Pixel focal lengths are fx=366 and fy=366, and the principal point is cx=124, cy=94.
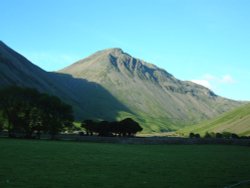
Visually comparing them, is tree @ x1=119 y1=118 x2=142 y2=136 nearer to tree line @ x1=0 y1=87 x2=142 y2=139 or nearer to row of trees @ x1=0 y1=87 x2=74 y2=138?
tree line @ x1=0 y1=87 x2=142 y2=139

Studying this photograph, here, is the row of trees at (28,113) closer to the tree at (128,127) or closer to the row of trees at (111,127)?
the row of trees at (111,127)

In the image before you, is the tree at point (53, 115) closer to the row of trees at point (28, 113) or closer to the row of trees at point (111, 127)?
the row of trees at point (28, 113)

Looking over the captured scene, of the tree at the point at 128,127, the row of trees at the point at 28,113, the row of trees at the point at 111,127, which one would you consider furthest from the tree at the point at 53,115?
the tree at the point at 128,127

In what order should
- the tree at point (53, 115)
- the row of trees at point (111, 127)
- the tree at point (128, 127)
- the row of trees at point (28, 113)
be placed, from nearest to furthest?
the row of trees at point (28, 113), the tree at point (53, 115), the row of trees at point (111, 127), the tree at point (128, 127)

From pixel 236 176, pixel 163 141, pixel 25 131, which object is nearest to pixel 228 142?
pixel 163 141

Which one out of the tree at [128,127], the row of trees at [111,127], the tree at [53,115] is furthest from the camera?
the tree at [128,127]

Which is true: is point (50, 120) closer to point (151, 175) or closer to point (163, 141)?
point (163, 141)

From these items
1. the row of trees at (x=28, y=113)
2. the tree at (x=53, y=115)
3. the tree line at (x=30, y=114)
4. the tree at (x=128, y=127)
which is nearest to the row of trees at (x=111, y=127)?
the tree at (x=128, y=127)

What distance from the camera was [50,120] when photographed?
114 meters

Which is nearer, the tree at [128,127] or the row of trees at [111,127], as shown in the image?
the row of trees at [111,127]

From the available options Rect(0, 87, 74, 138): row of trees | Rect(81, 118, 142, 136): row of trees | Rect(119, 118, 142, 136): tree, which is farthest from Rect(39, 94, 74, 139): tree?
Rect(119, 118, 142, 136): tree

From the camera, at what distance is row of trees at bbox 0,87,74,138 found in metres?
112

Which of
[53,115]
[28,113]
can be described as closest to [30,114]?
[28,113]

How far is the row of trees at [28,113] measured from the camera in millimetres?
112375
